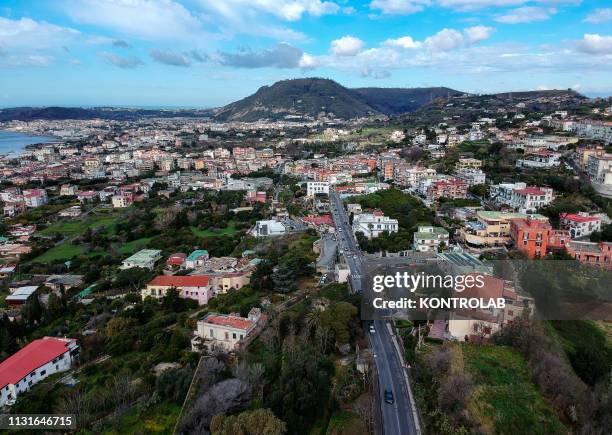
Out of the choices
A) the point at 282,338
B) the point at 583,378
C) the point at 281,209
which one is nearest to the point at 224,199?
the point at 281,209

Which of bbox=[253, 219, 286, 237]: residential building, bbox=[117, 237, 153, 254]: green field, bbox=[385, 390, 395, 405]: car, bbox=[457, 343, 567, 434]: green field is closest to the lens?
bbox=[457, 343, 567, 434]: green field

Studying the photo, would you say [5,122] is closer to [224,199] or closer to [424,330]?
[224,199]

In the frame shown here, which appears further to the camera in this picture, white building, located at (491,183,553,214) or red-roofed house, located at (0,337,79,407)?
white building, located at (491,183,553,214)

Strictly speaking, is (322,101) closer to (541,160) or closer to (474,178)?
(541,160)

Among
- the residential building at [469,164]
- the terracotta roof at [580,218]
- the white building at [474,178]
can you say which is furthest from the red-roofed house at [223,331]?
the residential building at [469,164]

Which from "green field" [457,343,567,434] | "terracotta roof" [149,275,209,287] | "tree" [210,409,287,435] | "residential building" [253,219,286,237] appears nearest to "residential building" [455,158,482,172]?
"residential building" [253,219,286,237]

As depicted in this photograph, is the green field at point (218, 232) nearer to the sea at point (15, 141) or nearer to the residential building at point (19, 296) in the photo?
the residential building at point (19, 296)

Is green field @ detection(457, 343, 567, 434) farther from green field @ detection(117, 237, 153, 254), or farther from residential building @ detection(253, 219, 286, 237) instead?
green field @ detection(117, 237, 153, 254)
